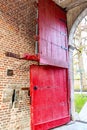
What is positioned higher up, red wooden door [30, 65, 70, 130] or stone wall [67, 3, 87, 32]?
stone wall [67, 3, 87, 32]

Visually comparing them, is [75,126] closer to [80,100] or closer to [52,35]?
[52,35]

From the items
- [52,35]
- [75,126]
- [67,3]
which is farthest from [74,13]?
[75,126]

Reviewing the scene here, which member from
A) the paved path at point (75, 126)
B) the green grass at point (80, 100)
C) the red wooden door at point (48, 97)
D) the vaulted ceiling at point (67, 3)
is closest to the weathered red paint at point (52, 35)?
the vaulted ceiling at point (67, 3)

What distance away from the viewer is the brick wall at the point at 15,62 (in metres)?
4.11

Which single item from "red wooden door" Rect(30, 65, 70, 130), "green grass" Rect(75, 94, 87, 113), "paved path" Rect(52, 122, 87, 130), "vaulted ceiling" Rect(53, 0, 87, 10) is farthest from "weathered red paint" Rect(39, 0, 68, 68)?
"green grass" Rect(75, 94, 87, 113)

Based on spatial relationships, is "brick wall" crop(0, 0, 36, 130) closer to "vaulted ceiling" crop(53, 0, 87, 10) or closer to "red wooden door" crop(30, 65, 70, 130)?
"red wooden door" crop(30, 65, 70, 130)

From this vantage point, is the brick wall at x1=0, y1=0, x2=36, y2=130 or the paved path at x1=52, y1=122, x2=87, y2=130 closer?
the brick wall at x1=0, y1=0, x2=36, y2=130

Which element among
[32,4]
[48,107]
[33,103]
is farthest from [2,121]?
A: [32,4]

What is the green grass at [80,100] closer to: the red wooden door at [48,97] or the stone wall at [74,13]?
the red wooden door at [48,97]

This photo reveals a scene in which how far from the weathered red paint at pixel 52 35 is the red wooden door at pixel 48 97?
1.36 feet

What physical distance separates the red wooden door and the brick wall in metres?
0.22

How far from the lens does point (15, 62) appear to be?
14.7ft

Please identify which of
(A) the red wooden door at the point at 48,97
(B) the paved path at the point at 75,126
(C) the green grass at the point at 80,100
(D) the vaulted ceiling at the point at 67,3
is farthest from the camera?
(C) the green grass at the point at 80,100

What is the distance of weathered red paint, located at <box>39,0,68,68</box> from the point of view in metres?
4.80
